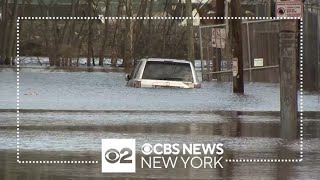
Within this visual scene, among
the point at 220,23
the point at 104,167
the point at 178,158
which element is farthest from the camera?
the point at 220,23

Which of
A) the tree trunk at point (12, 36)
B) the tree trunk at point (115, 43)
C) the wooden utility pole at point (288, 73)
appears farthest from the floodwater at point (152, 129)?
the tree trunk at point (12, 36)

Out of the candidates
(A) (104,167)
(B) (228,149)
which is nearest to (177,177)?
(A) (104,167)

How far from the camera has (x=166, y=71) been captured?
2317cm

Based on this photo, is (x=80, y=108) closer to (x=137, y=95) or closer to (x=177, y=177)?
(x=137, y=95)

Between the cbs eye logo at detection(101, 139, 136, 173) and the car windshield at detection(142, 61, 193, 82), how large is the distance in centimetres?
1036

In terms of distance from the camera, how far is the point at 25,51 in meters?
53.3

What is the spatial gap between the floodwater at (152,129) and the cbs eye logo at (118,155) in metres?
0.17

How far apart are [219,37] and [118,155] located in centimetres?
2163

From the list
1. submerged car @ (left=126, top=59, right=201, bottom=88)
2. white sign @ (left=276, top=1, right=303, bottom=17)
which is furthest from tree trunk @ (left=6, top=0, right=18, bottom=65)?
white sign @ (left=276, top=1, right=303, bottom=17)

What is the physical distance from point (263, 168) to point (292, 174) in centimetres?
52

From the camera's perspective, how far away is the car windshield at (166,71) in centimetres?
2314

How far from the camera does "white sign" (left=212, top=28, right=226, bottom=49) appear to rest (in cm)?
3194

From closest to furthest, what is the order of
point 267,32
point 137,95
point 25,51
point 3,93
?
point 137,95
point 3,93
point 267,32
point 25,51

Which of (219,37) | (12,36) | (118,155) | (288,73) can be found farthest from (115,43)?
(118,155)
